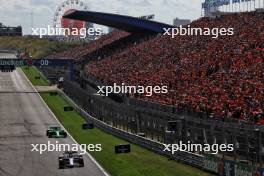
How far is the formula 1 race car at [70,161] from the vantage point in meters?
33.3

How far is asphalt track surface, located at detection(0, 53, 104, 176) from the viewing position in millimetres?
33094

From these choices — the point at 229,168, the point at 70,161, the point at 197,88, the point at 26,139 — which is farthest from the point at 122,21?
the point at 229,168

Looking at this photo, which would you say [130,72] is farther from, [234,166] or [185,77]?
[234,166]

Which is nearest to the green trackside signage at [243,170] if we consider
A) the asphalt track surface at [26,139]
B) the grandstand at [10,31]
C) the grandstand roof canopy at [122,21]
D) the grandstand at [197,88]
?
the grandstand at [197,88]

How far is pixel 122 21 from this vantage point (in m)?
107

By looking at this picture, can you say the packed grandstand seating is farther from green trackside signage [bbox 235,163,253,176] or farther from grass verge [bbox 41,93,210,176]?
green trackside signage [bbox 235,163,253,176]

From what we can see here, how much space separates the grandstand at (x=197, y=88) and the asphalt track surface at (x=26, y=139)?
518cm

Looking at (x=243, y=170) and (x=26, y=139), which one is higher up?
(x=243, y=170)

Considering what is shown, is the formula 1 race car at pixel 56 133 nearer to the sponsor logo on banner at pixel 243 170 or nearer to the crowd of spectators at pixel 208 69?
the crowd of spectators at pixel 208 69

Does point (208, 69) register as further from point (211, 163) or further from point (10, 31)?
point (10, 31)

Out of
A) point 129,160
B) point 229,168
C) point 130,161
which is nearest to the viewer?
point 229,168

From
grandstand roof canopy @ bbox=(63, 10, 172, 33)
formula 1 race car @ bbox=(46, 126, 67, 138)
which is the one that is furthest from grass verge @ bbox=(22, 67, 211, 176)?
grandstand roof canopy @ bbox=(63, 10, 172, 33)

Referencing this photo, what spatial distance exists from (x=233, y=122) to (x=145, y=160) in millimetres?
6771

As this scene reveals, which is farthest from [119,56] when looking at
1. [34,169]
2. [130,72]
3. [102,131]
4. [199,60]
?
[34,169]
